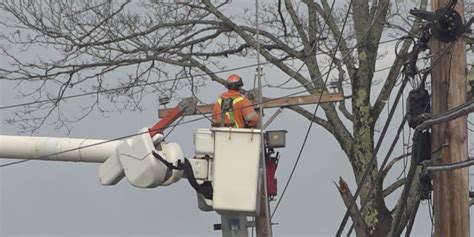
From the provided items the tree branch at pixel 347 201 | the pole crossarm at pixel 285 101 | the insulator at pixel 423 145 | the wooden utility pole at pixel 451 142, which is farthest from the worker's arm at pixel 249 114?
the tree branch at pixel 347 201

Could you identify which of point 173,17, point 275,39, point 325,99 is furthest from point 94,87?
point 325,99

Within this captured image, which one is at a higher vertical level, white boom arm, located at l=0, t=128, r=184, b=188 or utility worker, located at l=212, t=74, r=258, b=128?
utility worker, located at l=212, t=74, r=258, b=128

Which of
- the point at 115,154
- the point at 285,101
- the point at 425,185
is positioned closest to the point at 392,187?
the point at 285,101

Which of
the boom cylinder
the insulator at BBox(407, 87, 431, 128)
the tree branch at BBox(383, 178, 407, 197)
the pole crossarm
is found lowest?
the tree branch at BBox(383, 178, 407, 197)

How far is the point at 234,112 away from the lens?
32.8 feet

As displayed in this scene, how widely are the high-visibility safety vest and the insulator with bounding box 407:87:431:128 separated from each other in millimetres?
1849

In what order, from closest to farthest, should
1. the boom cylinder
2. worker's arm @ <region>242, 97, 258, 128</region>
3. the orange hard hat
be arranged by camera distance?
worker's arm @ <region>242, 97, 258, 128</region>, the orange hard hat, the boom cylinder

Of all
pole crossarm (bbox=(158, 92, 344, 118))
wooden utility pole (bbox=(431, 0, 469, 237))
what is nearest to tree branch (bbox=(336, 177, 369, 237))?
pole crossarm (bbox=(158, 92, 344, 118))

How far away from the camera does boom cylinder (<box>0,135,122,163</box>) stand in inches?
426

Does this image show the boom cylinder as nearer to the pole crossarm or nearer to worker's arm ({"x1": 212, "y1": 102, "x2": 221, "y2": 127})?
the pole crossarm

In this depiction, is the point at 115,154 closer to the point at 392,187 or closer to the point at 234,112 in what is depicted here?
the point at 234,112

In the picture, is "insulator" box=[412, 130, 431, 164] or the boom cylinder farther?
the boom cylinder

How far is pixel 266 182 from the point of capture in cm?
993

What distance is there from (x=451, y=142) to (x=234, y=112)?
2.48 metres
